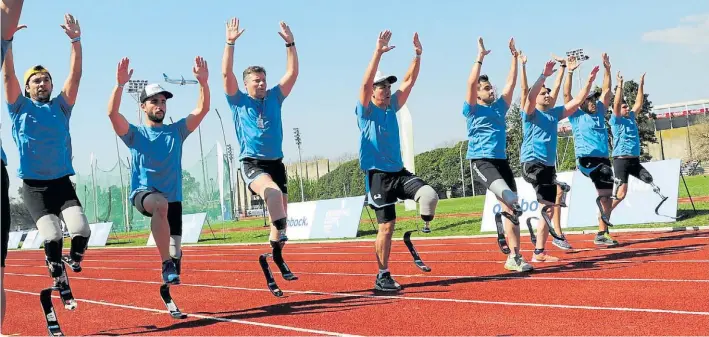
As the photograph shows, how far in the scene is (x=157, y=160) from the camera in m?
6.32

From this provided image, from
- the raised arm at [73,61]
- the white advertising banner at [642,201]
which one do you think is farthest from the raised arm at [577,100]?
the raised arm at [73,61]

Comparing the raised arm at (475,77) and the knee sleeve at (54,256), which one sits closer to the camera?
the knee sleeve at (54,256)

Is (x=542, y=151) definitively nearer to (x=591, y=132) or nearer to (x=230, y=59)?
(x=591, y=132)

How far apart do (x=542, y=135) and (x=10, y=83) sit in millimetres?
6039

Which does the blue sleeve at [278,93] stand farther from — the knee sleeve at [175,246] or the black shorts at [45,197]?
the black shorts at [45,197]

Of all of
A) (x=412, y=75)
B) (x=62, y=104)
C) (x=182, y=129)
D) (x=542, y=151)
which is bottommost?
(x=542, y=151)

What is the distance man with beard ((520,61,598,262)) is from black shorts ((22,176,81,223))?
5.42m

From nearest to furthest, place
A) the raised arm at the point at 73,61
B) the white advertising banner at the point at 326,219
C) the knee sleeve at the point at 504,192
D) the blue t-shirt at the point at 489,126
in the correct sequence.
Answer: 1. the raised arm at the point at 73,61
2. the knee sleeve at the point at 504,192
3. the blue t-shirt at the point at 489,126
4. the white advertising banner at the point at 326,219

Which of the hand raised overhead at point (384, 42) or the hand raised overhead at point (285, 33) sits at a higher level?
the hand raised overhead at point (285, 33)

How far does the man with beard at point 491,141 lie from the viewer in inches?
319

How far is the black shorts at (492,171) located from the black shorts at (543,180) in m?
0.90

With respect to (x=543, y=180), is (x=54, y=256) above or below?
below

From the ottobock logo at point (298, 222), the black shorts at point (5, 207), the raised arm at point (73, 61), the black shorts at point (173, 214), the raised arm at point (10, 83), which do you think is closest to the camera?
the black shorts at point (5, 207)

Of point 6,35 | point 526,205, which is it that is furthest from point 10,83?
point 526,205
